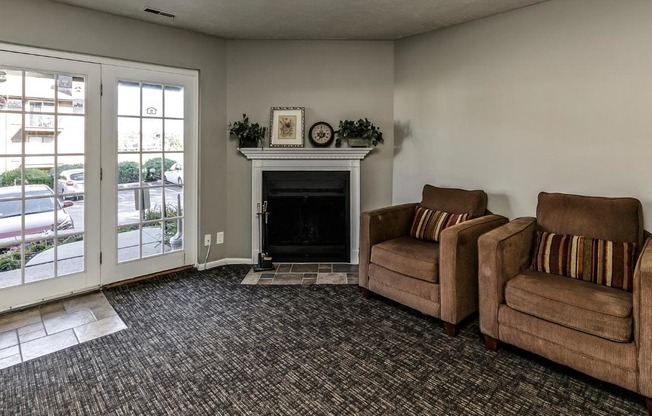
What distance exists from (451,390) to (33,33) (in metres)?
3.83

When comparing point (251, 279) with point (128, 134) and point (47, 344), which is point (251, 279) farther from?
point (128, 134)

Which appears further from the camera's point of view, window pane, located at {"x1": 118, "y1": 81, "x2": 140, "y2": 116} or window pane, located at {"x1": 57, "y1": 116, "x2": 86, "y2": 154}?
window pane, located at {"x1": 118, "y1": 81, "x2": 140, "y2": 116}

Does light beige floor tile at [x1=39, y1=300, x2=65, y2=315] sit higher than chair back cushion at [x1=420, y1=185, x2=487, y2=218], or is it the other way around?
chair back cushion at [x1=420, y1=185, x2=487, y2=218]

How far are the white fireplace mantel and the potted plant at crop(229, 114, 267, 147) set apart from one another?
0.07m

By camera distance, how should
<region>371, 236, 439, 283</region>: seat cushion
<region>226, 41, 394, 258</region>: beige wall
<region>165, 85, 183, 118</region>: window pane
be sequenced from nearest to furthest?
<region>371, 236, 439, 283</region>: seat cushion < <region>165, 85, 183, 118</region>: window pane < <region>226, 41, 394, 258</region>: beige wall

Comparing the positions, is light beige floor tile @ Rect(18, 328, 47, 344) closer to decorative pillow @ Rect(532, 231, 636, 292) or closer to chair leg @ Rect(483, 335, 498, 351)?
chair leg @ Rect(483, 335, 498, 351)

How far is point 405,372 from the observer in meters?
2.18

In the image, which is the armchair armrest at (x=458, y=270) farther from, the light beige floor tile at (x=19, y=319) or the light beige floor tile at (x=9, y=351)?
the light beige floor tile at (x=19, y=319)

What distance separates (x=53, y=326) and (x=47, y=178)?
119 cm

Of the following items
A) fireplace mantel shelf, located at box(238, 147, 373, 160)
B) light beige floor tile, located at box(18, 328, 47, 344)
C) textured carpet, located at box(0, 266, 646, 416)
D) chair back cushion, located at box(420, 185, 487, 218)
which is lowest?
textured carpet, located at box(0, 266, 646, 416)

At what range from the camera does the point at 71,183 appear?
323 cm

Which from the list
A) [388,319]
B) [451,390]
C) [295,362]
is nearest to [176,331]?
[295,362]

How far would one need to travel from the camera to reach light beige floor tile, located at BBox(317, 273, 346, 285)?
364cm

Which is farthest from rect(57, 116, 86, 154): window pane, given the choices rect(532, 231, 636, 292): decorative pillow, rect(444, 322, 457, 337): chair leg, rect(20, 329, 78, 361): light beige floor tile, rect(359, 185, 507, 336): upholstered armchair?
rect(532, 231, 636, 292): decorative pillow
